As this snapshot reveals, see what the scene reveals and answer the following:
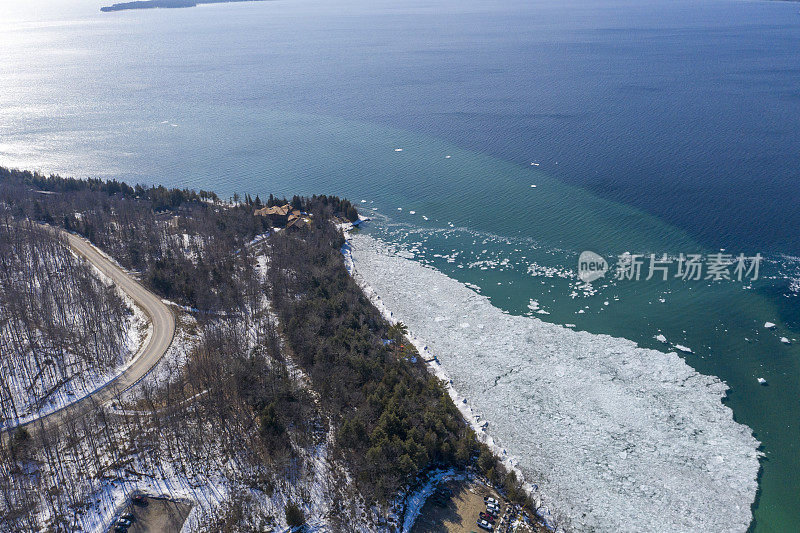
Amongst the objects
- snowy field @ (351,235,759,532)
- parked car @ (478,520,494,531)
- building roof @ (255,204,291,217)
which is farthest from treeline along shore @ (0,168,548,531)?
building roof @ (255,204,291,217)

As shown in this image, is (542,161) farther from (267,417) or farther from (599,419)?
(267,417)

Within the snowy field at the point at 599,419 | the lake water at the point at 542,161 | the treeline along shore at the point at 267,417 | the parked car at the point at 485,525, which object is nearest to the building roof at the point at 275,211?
the treeline along shore at the point at 267,417

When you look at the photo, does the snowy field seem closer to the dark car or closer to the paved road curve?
the paved road curve

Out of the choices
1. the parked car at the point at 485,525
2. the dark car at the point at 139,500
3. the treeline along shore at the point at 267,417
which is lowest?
the parked car at the point at 485,525

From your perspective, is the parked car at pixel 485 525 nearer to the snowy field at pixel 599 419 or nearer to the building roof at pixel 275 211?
the snowy field at pixel 599 419

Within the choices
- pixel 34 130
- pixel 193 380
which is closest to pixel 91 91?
pixel 34 130
